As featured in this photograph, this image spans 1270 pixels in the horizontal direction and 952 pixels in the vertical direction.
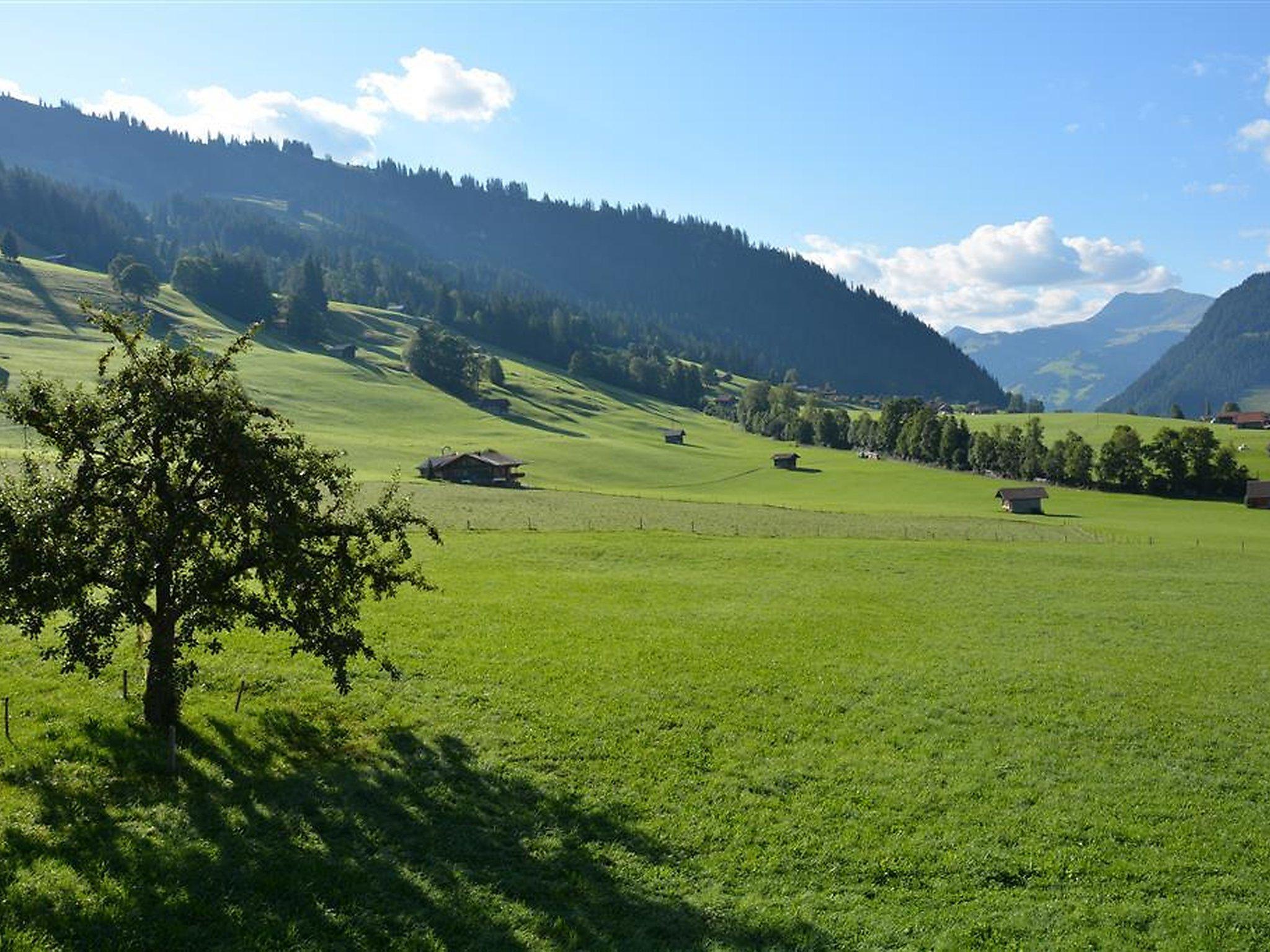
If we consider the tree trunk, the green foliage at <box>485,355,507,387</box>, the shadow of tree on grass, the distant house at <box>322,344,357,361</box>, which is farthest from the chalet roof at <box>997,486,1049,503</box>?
the distant house at <box>322,344,357,361</box>

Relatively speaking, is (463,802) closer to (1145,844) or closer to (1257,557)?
(1145,844)

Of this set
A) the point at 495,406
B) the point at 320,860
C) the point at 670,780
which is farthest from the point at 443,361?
the point at 320,860

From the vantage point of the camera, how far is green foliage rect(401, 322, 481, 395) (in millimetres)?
178625

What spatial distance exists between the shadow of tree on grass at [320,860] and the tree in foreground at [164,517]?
2496mm

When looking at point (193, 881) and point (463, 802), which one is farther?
point (463, 802)

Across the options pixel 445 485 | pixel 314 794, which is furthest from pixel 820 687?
pixel 445 485

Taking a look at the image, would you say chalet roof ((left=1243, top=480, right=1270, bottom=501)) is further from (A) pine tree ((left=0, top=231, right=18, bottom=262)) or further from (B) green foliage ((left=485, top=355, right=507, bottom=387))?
(A) pine tree ((left=0, top=231, right=18, bottom=262))

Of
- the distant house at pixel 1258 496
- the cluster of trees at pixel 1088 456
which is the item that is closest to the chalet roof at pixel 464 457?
the cluster of trees at pixel 1088 456

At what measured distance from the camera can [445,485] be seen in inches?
3615

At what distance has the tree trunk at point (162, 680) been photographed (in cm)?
1978

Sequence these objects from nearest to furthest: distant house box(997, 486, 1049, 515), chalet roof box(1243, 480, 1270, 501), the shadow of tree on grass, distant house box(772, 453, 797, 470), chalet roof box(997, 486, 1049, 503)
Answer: the shadow of tree on grass → distant house box(997, 486, 1049, 515) → chalet roof box(997, 486, 1049, 503) → chalet roof box(1243, 480, 1270, 501) → distant house box(772, 453, 797, 470)

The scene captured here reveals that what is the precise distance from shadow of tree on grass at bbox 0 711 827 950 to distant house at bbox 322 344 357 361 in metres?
178

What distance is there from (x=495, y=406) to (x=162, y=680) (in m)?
150

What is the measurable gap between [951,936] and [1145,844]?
7289mm
